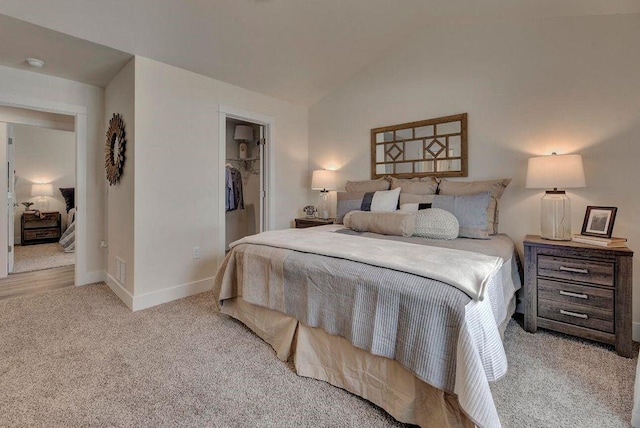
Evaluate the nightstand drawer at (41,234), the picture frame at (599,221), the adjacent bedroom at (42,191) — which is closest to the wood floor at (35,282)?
the adjacent bedroom at (42,191)

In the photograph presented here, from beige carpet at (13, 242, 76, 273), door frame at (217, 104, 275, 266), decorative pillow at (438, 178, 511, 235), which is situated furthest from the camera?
beige carpet at (13, 242, 76, 273)

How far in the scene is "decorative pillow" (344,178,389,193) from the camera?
10.8ft

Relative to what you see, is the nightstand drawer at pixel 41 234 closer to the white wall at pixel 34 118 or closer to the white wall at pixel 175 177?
the white wall at pixel 34 118

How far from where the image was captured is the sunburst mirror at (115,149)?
2855 millimetres

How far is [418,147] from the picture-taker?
3.26m

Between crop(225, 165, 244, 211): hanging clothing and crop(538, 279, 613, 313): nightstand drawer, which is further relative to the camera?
crop(225, 165, 244, 211): hanging clothing

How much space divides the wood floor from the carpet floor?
0.94m

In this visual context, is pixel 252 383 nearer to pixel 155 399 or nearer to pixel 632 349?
pixel 155 399

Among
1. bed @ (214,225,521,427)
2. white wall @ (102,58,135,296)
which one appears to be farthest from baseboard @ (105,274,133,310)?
bed @ (214,225,521,427)

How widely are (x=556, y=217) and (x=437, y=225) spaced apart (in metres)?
0.93

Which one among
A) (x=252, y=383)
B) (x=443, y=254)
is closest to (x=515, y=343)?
(x=443, y=254)

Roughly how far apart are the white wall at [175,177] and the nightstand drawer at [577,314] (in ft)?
9.96

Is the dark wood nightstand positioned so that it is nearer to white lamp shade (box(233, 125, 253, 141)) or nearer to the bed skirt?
white lamp shade (box(233, 125, 253, 141))

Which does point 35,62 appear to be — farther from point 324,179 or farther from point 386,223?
point 386,223
